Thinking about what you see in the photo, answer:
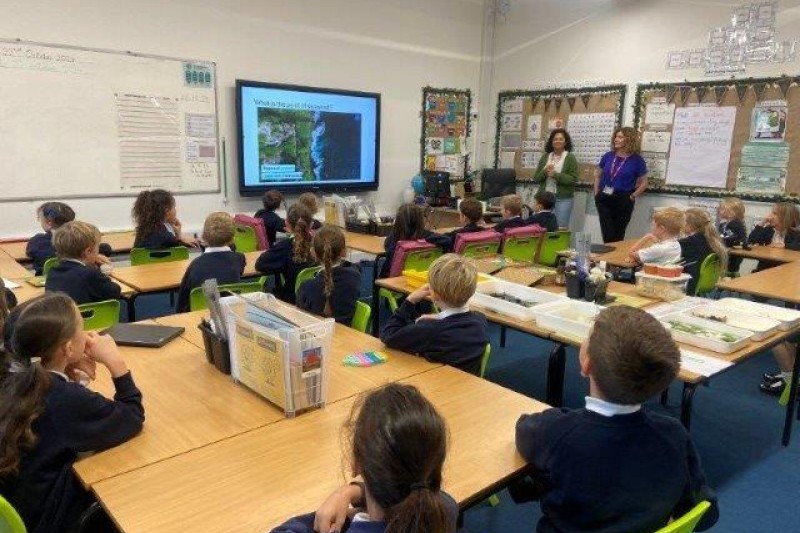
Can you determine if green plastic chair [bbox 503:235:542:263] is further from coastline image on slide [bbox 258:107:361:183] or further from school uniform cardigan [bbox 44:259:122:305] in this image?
coastline image on slide [bbox 258:107:361:183]

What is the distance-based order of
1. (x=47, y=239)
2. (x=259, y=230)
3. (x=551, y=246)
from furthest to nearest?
(x=551, y=246) < (x=259, y=230) < (x=47, y=239)

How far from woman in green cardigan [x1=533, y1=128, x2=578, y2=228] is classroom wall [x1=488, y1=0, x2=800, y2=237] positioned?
33cm

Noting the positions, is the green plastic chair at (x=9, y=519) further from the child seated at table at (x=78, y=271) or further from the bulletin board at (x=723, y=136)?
the bulletin board at (x=723, y=136)

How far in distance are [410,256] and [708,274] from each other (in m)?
2.06

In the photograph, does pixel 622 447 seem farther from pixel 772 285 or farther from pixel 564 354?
pixel 772 285

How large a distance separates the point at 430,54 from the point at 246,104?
2.64 meters

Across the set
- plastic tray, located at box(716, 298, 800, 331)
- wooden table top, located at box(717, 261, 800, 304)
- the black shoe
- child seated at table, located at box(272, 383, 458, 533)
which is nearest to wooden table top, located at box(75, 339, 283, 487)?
child seated at table, located at box(272, 383, 458, 533)

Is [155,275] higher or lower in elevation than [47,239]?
lower

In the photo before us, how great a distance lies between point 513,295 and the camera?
304 cm

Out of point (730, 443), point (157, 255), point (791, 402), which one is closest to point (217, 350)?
point (157, 255)

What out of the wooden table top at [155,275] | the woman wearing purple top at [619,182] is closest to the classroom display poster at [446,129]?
the woman wearing purple top at [619,182]

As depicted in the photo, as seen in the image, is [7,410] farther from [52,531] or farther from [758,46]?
[758,46]

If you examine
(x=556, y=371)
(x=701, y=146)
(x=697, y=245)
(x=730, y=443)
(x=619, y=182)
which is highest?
(x=701, y=146)

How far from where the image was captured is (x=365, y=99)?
6.96 meters
